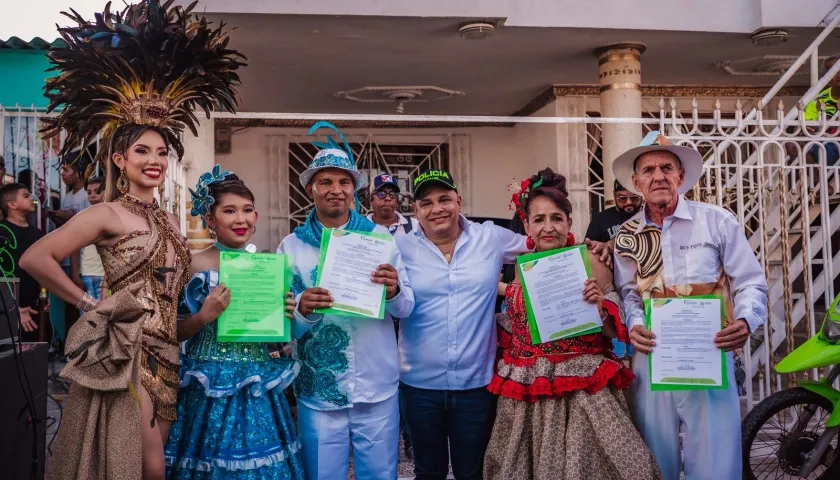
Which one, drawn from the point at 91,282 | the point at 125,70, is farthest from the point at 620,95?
the point at 125,70

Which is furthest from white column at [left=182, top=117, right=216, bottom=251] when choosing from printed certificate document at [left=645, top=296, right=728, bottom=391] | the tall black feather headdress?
printed certificate document at [left=645, top=296, right=728, bottom=391]

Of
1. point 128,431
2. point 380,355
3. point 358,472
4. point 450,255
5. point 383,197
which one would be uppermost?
point 383,197

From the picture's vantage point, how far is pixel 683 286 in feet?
11.6

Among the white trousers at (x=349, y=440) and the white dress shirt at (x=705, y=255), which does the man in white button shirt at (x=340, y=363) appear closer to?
the white trousers at (x=349, y=440)

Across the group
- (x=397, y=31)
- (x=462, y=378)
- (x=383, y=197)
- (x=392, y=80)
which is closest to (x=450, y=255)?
(x=462, y=378)

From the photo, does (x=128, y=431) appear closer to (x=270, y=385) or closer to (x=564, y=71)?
(x=270, y=385)

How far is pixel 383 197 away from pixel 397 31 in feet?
7.21

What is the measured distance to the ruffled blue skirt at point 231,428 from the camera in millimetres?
3285

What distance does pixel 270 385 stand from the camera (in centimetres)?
339

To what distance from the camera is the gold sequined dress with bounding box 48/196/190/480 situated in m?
2.99

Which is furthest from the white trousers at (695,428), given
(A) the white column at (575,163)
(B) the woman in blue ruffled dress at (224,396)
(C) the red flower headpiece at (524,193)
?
(A) the white column at (575,163)

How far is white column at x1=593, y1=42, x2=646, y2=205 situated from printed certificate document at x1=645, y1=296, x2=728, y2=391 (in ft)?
17.7

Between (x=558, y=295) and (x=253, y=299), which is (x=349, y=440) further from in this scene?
(x=558, y=295)

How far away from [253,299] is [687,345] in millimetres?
1965
